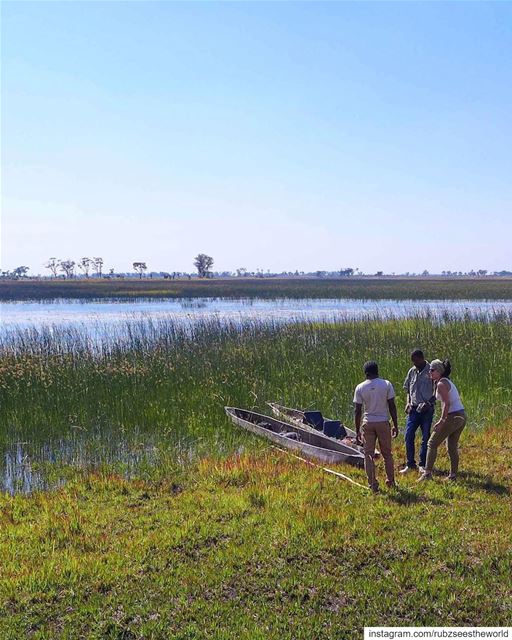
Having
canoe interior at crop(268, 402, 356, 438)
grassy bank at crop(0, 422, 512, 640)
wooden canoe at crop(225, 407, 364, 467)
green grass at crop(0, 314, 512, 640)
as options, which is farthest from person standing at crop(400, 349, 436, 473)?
canoe interior at crop(268, 402, 356, 438)

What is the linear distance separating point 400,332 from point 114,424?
12221mm

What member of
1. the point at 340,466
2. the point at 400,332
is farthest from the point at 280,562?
the point at 400,332

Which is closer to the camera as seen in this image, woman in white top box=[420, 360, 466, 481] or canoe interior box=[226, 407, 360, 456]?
woman in white top box=[420, 360, 466, 481]

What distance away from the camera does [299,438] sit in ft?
34.9

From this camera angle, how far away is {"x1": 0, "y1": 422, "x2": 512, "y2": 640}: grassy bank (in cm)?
491

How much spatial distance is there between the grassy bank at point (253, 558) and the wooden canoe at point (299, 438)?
0.85 meters

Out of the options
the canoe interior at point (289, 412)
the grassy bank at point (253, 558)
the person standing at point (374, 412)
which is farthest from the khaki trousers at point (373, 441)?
the canoe interior at point (289, 412)

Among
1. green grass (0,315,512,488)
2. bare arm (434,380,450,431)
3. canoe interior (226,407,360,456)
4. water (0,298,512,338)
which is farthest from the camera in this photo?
water (0,298,512,338)

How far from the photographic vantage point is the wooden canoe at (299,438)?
9109 mm

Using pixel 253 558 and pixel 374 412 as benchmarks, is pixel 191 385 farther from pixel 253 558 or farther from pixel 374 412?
pixel 253 558

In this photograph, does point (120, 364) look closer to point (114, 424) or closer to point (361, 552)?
point (114, 424)

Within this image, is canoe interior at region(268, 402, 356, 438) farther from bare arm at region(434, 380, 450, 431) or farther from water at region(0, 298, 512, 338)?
water at region(0, 298, 512, 338)

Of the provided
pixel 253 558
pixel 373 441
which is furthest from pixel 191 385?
pixel 253 558

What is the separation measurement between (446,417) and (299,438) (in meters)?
3.47
